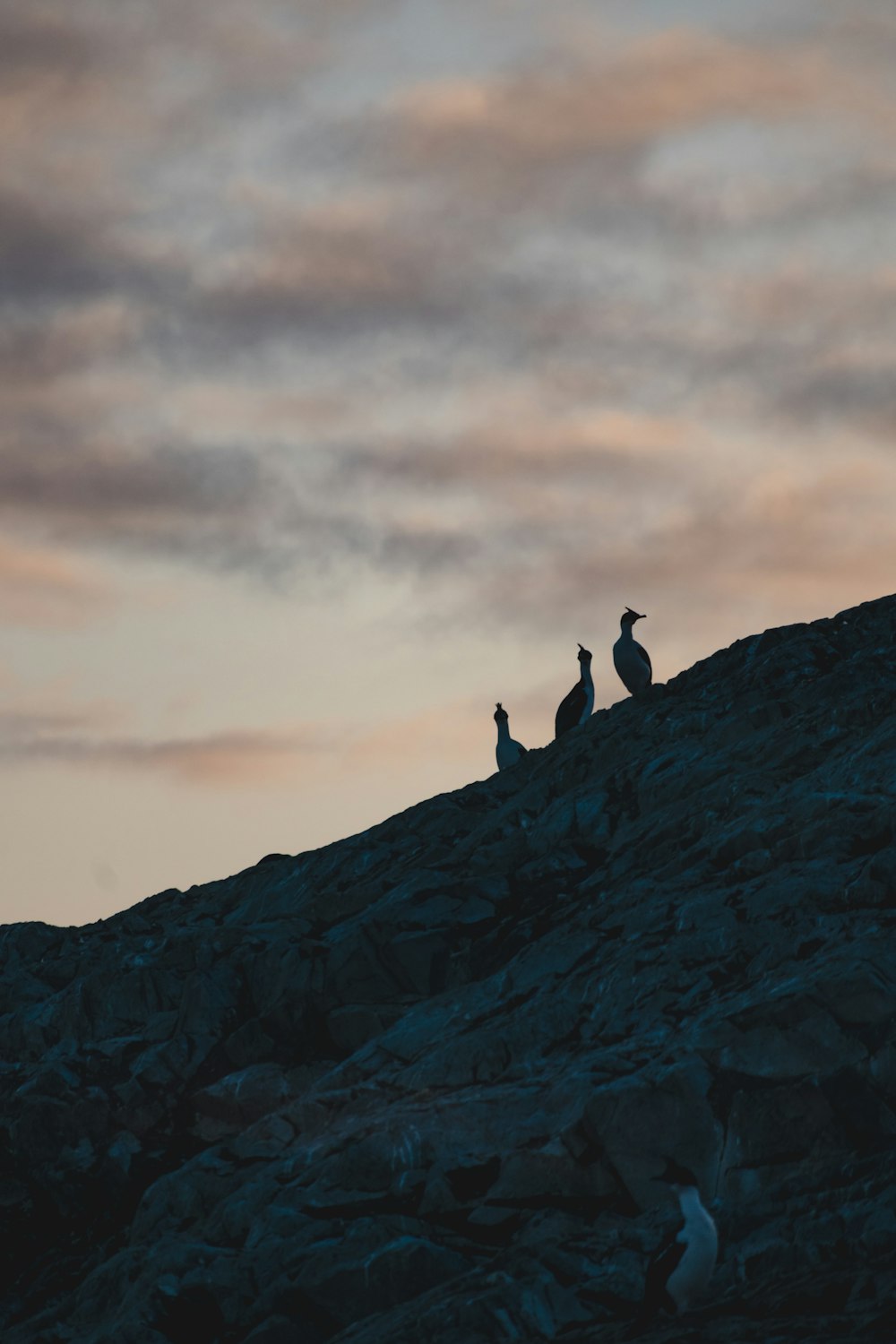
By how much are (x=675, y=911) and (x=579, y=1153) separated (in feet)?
16.8

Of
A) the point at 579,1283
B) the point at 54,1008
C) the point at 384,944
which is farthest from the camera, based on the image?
the point at 54,1008

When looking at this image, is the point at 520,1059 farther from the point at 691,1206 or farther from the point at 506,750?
the point at 506,750

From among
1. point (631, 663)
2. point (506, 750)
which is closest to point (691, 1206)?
point (631, 663)

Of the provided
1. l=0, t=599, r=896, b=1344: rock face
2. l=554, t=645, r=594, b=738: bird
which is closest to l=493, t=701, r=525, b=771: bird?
l=554, t=645, r=594, b=738: bird

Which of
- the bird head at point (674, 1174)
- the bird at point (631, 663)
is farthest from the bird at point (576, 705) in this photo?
the bird head at point (674, 1174)

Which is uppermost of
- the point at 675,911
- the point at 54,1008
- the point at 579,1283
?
the point at 54,1008

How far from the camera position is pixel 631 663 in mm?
39375

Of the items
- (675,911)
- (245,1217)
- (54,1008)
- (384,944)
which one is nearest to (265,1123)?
(245,1217)

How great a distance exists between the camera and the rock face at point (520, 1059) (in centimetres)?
1984

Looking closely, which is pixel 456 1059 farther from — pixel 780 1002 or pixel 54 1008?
pixel 54 1008

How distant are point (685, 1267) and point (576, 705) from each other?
24418mm

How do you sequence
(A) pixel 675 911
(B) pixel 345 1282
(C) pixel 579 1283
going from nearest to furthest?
1. (C) pixel 579 1283
2. (B) pixel 345 1282
3. (A) pixel 675 911

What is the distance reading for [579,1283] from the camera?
1914 cm

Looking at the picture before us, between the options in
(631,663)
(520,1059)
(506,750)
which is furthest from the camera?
(506,750)
